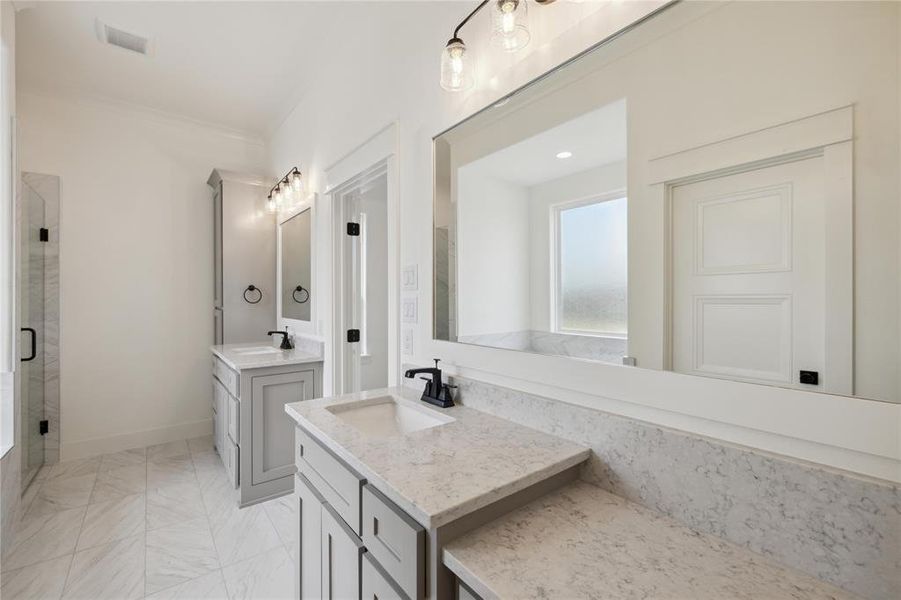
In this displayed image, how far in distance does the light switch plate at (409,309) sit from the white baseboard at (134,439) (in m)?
2.78

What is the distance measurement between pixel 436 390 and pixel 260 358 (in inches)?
64.2

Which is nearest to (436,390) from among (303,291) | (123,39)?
(303,291)

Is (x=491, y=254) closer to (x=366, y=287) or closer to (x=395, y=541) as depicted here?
(x=395, y=541)

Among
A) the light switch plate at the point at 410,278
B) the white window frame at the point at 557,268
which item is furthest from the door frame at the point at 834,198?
the light switch plate at the point at 410,278

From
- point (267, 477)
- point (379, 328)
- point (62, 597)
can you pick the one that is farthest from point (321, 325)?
point (62, 597)

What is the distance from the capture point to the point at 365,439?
1.08 meters

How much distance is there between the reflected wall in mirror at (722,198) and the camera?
63 cm

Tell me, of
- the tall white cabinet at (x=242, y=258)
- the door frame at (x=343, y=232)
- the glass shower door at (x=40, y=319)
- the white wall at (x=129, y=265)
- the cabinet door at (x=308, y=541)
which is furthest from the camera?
the tall white cabinet at (x=242, y=258)

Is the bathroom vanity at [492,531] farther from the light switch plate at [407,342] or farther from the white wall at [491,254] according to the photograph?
the light switch plate at [407,342]

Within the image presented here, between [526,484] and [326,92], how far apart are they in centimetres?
262

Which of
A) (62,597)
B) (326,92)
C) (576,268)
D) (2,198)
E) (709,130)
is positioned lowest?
(62,597)

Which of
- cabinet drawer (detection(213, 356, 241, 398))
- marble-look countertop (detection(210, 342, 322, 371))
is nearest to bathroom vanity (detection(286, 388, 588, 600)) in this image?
marble-look countertop (detection(210, 342, 322, 371))

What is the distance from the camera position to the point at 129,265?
3178 mm

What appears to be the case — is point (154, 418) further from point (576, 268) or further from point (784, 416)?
point (784, 416)
